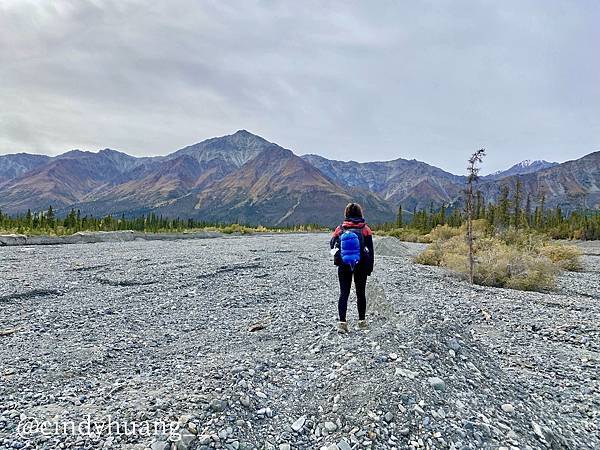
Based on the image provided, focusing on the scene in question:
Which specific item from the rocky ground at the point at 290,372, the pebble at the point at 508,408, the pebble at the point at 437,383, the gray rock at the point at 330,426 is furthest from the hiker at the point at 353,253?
the gray rock at the point at 330,426

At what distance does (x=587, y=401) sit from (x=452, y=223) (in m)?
55.0

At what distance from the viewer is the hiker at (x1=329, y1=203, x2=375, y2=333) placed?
23.5 ft

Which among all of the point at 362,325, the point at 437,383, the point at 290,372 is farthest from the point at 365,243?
the point at 437,383

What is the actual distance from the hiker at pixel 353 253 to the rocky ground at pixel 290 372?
68 centimetres

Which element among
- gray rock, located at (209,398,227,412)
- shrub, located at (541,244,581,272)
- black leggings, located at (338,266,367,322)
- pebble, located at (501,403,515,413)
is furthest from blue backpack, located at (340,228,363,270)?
shrub, located at (541,244,581,272)

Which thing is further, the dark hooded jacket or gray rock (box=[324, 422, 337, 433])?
the dark hooded jacket

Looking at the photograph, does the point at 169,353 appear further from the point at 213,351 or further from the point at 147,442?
the point at 147,442

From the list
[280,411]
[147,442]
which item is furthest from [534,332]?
[147,442]

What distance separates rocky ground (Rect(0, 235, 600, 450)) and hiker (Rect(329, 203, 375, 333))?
678mm

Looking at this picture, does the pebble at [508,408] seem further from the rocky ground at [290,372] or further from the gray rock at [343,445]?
the gray rock at [343,445]

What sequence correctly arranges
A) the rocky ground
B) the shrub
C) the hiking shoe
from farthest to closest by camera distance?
the shrub
the hiking shoe
the rocky ground

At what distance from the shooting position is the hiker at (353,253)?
7168 mm

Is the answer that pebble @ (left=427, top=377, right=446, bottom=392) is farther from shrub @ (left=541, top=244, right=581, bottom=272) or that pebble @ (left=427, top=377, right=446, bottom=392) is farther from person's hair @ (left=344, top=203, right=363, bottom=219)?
shrub @ (left=541, top=244, right=581, bottom=272)

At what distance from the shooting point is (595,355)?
281 inches
